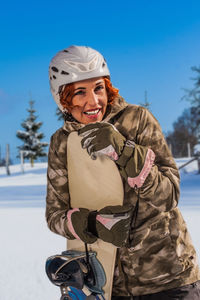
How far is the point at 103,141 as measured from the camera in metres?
1.28

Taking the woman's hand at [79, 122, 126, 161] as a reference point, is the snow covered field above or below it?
below

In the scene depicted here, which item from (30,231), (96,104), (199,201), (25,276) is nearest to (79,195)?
(96,104)

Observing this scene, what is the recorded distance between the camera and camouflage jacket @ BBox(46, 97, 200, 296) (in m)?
1.44

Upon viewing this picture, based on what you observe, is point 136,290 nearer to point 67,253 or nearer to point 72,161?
point 67,253

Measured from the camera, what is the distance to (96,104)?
145cm

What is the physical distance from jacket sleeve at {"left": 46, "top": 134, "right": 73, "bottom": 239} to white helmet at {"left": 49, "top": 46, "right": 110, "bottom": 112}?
0.60ft

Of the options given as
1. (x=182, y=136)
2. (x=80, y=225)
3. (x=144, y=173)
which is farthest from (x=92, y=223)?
(x=182, y=136)

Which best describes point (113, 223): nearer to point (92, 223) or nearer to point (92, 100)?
point (92, 223)

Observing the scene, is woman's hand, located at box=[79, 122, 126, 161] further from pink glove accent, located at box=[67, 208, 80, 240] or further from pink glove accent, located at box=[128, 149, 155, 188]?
pink glove accent, located at box=[67, 208, 80, 240]

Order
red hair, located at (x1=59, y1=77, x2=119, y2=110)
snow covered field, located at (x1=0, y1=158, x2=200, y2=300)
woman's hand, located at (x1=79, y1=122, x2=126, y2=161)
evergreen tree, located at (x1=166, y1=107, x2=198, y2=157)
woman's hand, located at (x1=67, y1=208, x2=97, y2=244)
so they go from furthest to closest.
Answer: evergreen tree, located at (x1=166, y1=107, x2=198, y2=157) < snow covered field, located at (x1=0, y1=158, x2=200, y2=300) < red hair, located at (x1=59, y1=77, x2=119, y2=110) < woman's hand, located at (x1=67, y1=208, x2=97, y2=244) < woman's hand, located at (x1=79, y1=122, x2=126, y2=161)

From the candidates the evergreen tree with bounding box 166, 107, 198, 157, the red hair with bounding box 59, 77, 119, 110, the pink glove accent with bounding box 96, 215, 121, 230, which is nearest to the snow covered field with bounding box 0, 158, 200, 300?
the pink glove accent with bounding box 96, 215, 121, 230

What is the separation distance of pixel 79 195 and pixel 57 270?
317 mm

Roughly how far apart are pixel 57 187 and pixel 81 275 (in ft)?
1.23

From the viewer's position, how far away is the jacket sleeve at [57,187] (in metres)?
1.53
